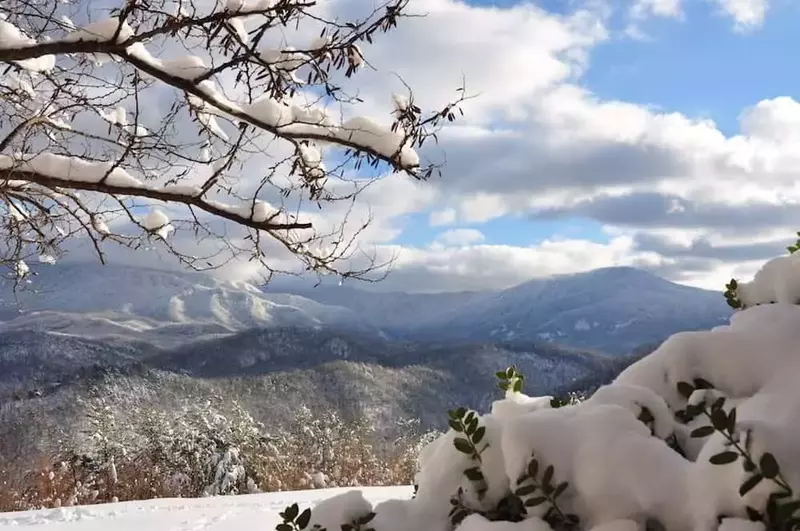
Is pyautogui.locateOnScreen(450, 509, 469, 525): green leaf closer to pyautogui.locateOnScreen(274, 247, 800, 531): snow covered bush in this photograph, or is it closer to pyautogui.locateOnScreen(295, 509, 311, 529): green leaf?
pyautogui.locateOnScreen(274, 247, 800, 531): snow covered bush

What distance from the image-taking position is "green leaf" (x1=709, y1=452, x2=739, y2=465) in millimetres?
741

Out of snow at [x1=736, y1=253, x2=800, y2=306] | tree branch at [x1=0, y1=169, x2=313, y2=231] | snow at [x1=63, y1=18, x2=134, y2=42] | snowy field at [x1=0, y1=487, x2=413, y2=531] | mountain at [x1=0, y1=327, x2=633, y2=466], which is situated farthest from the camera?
mountain at [x1=0, y1=327, x2=633, y2=466]

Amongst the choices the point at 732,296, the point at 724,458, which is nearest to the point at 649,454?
the point at 724,458

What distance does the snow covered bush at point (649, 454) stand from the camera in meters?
0.76

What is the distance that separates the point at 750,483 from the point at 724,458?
33mm

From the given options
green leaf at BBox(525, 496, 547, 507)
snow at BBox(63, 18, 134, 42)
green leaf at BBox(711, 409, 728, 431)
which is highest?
snow at BBox(63, 18, 134, 42)

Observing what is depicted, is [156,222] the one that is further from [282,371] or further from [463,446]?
[282,371]

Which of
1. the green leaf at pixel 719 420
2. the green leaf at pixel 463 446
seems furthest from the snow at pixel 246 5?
the green leaf at pixel 719 420

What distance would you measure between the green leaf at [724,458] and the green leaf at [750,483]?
2cm

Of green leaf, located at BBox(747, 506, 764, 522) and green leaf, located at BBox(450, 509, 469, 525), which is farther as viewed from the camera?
green leaf, located at BBox(450, 509, 469, 525)

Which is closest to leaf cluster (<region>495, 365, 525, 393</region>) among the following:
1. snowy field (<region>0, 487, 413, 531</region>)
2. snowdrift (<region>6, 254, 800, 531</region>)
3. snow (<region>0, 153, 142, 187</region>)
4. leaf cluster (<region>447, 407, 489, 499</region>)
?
snowdrift (<region>6, 254, 800, 531</region>)

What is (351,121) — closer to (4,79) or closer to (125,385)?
(4,79)

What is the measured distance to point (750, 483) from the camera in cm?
73

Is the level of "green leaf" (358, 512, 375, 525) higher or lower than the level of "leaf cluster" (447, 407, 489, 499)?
lower
